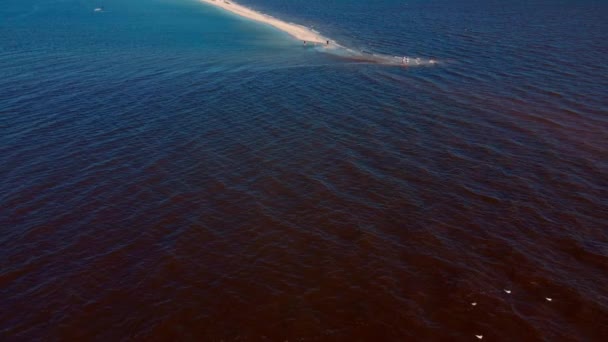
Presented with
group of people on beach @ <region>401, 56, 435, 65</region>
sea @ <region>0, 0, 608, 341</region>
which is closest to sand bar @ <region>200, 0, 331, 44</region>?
sea @ <region>0, 0, 608, 341</region>

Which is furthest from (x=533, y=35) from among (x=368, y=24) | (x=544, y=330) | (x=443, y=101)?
(x=544, y=330)

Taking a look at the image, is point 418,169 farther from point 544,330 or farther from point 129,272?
point 129,272

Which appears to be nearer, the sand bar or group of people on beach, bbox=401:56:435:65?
group of people on beach, bbox=401:56:435:65

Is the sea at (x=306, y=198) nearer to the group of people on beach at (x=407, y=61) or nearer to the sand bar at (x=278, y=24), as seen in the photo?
the group of people on beach at (x=407, y=61)

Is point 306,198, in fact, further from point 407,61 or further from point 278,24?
point 278,24

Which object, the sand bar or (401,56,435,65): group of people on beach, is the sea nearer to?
(401,56,435,65): group of people on beach

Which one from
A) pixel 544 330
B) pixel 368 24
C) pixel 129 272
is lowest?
pixel 129 272
